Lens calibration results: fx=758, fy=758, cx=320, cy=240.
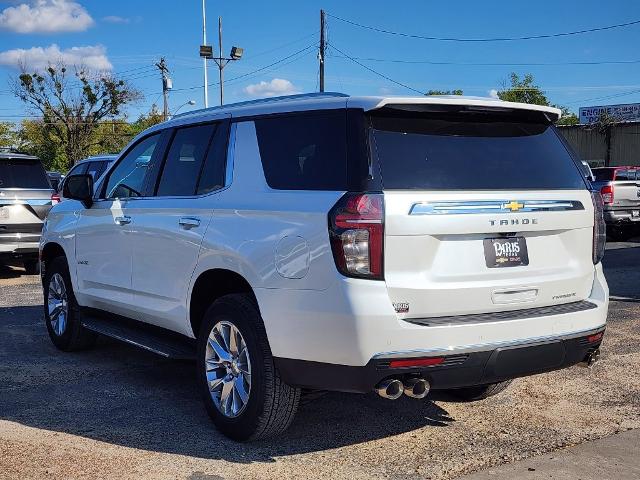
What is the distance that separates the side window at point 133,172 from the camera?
5541mm

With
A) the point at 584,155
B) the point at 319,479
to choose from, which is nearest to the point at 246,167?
the point at 319,479

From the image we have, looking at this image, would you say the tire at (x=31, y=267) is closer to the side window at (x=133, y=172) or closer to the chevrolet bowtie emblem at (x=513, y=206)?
the side window at (x=133, y=172)

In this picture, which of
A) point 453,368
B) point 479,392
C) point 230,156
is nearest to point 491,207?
point 453,368

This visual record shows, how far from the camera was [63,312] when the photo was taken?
6.60 m

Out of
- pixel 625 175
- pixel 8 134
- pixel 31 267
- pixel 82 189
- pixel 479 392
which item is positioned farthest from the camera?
pixel 8 134

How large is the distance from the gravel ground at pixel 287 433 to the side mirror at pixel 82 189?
136 centimetres

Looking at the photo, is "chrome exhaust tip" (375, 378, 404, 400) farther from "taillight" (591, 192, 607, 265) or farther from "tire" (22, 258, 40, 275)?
"tire" (22, 258, 40, 275)

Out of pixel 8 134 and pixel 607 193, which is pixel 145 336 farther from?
pixel 8 134

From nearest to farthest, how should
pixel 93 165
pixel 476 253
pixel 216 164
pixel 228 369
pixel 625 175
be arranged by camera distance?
pixel 476 253
pixel 228 369
pixel 216 164
pixel 93 165
pixel 625 175

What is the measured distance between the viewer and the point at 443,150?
3936 mm

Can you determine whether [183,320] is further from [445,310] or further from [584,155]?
[584,155]

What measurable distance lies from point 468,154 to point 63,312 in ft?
13.5

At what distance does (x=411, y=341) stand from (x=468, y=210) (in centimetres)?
72

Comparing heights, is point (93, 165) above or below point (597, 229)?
above
